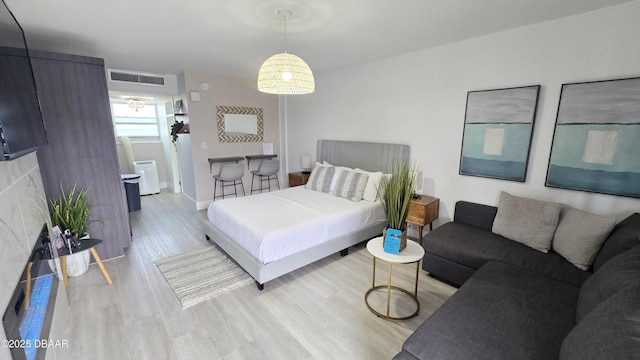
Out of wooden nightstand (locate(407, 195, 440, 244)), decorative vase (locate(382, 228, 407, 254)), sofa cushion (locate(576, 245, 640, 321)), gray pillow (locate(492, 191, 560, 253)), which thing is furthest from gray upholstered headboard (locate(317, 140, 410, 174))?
sofa cushion (locate(576, 245, 640, 321))

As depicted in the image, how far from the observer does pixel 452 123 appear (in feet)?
10.6

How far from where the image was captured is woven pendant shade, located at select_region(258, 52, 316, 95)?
222cm

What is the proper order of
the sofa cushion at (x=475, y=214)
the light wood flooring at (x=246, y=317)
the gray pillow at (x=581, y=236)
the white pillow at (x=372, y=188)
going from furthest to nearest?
the white pillow at (x=372, y=188)
the sofa cushion at (x=475, y=214)
the gray pillow at (x=581, y=236)
the light wood flooring at (x=246, y=317)

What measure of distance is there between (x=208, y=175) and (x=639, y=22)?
5.77 meters

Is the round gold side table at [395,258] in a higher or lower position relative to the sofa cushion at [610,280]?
lower

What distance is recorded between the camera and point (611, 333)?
922mm

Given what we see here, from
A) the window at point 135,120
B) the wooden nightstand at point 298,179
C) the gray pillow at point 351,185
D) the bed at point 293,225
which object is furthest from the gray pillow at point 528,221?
the window at point 135,120

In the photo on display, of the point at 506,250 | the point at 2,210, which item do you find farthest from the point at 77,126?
the point at 506,250

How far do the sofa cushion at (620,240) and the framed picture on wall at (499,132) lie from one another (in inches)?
36.0

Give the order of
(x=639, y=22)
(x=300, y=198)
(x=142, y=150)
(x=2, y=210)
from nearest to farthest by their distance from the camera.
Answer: (x=2, y=210)
(x=639, y=22)
(x=300, y=198)
(x=142, y=150)

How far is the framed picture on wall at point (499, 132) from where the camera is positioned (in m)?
2.68

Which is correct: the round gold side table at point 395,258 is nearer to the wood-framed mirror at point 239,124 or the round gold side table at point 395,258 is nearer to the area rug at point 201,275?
the area rug at point 201,275

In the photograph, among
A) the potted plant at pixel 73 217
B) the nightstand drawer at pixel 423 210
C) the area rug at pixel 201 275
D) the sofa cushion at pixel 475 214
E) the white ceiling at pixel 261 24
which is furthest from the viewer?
the nightstand drawer at pixel 423 210

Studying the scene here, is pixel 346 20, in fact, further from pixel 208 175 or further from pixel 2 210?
pixel 208 175
